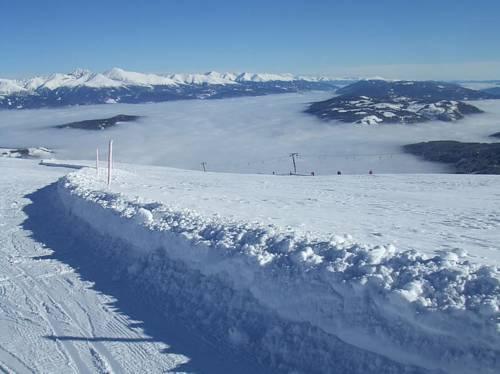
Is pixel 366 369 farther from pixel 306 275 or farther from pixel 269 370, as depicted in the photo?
pixel 306 275

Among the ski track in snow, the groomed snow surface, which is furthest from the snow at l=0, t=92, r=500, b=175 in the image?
the ski track in snow

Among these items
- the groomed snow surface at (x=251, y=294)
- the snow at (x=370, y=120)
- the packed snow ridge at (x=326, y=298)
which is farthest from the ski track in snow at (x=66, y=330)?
the snow at (x=370, y=120)

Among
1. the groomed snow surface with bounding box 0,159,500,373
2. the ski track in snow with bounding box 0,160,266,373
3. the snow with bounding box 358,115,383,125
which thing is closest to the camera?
the groomed snow surface with bounding box 0,159,500,373

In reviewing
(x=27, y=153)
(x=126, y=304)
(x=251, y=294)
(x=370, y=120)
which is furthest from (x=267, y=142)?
(x=251, y=294)

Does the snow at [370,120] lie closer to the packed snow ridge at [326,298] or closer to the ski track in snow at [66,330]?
the packed snow ridge at [326,298]

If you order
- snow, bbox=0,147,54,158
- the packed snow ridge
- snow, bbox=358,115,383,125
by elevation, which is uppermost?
the packed snow ridge

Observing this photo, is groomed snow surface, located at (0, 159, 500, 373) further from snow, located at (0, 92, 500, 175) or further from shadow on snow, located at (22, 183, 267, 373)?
snow, located at (0, 92, 500, 175)

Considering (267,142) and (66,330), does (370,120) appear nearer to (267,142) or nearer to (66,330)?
(267,142)

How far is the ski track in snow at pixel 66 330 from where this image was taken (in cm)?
595

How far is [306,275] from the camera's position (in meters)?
6.96

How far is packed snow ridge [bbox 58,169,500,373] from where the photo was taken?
539 cm

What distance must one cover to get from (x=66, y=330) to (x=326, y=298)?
3.89 meters

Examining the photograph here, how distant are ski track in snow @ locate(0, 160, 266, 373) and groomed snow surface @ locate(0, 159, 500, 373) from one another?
0.02 meters

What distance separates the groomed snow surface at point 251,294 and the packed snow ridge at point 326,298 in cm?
2
